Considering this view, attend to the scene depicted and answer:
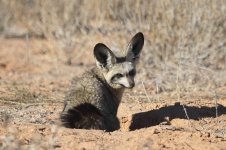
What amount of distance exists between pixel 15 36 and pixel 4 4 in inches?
39.9

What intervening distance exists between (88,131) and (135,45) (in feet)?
6.70

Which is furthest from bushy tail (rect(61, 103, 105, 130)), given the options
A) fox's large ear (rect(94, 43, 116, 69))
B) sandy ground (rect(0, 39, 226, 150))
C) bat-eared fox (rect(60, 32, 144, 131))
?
fox's large ear (rect(94, 43, 116, 69))

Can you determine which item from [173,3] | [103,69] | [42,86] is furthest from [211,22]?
[103,69]

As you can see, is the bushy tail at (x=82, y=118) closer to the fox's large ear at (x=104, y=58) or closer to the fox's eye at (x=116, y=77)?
the fox's eye at (x=116, y=77)

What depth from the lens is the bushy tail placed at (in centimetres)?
771

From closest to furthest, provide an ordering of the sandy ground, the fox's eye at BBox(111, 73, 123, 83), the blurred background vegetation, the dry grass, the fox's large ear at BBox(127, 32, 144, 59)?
the sandy ground < the fox's eye at BBox(111, 73, 123, 83) < the fox's large ear at BBox(127, 32, 144, 59) < the dry grass < the blurred background vegetation

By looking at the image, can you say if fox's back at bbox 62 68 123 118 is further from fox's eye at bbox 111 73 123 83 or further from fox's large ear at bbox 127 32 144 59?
fox's large ear at bbox 127 32 144 59

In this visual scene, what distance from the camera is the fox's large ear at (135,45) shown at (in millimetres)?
8914

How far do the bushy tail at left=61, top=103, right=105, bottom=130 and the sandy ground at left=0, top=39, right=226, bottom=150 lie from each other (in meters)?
0.20

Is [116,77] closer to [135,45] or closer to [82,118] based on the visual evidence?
[135,45]

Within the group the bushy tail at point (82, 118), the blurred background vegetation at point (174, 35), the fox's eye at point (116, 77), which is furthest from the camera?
the blurred background vegetation at point (174, 35)

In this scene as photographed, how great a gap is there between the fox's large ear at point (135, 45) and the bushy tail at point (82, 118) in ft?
4.52

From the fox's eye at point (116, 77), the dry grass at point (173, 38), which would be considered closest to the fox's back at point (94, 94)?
the fox's eye at point (116, 77)

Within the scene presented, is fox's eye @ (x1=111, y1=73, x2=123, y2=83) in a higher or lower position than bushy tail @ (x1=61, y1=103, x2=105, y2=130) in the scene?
higher
